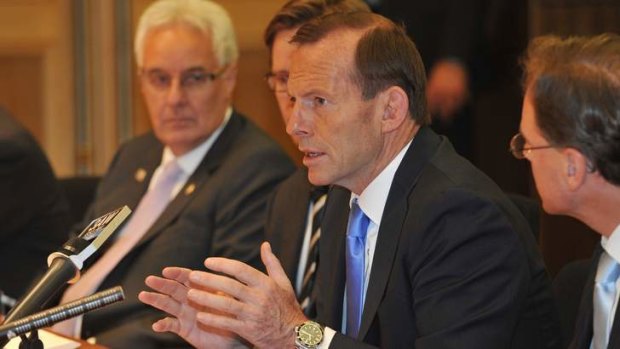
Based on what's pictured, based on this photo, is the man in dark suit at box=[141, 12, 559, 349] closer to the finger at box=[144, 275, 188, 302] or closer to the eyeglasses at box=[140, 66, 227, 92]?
Result: the finger at box=[144, 275, 188, 302]

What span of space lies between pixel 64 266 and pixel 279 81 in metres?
1.26

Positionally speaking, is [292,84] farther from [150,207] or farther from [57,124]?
[57,124]

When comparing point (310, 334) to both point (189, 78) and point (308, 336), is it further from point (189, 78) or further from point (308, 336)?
point (189, 78)

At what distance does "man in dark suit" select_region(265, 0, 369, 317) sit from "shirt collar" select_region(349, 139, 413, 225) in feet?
1.36

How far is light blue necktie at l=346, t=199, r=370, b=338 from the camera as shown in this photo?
7.68ft

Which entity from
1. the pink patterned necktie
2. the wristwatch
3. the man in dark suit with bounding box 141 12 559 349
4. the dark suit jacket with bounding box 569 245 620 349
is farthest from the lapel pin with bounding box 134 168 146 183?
the dark suit jacket with bounding box 569 245 620 349

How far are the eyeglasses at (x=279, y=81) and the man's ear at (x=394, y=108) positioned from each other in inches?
30.0

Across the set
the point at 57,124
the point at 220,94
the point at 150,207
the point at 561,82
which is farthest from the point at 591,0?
the point at 57,124

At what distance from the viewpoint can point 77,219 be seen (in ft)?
12.7

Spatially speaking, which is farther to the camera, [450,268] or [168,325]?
[168,325]

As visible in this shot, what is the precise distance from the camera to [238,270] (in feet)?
6.70

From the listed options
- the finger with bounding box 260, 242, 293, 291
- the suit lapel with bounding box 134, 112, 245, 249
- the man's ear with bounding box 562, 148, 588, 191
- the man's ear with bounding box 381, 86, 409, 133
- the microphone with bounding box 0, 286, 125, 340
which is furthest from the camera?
the suit lapel with bounding box 134, 112, 245, 249

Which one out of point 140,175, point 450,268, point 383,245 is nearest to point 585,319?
point 450,268

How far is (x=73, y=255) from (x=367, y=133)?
0.72 meters
